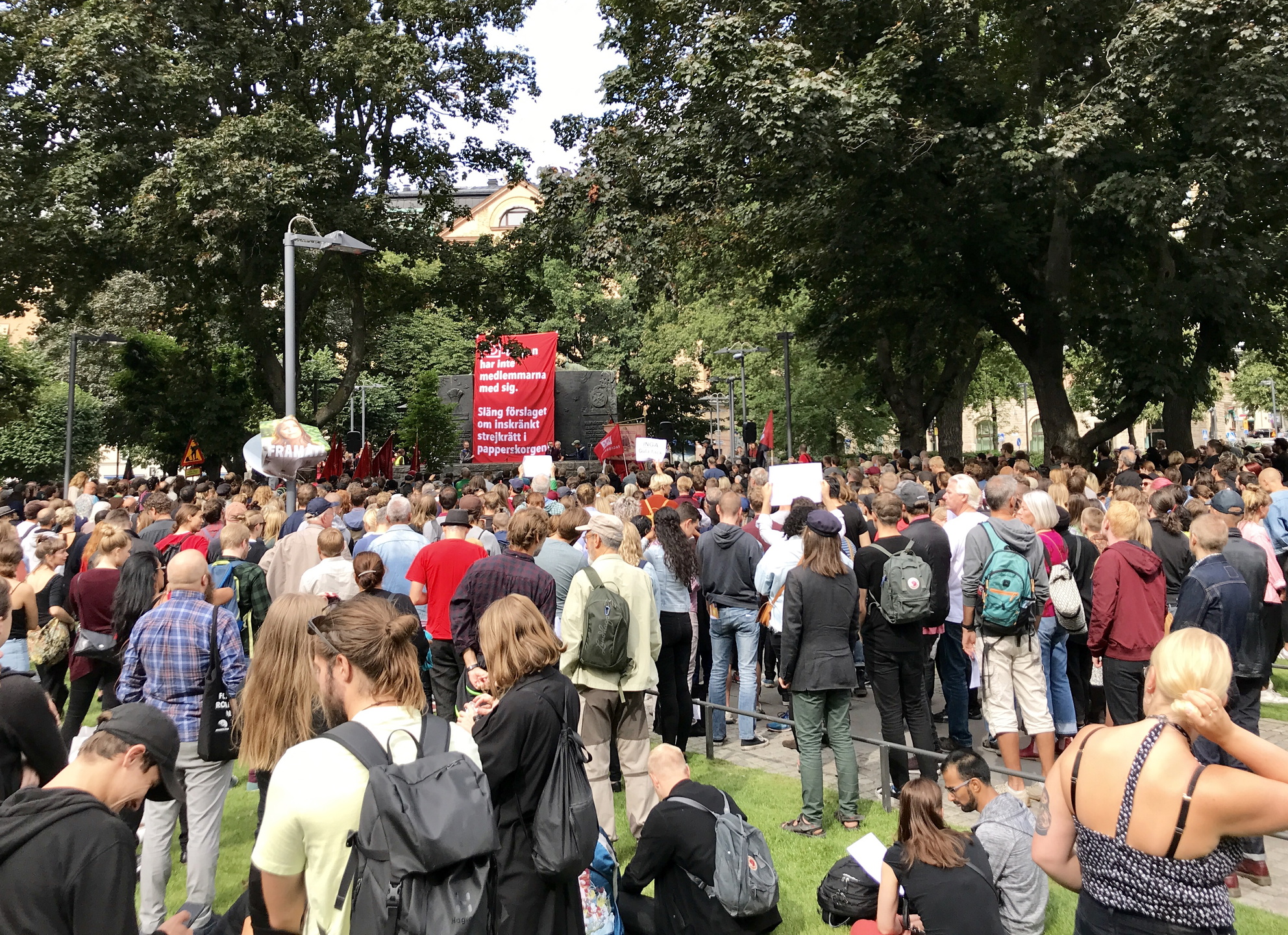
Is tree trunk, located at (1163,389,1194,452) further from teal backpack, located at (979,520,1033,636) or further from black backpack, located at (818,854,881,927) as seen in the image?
black backpack, located at (818,854,881,927)

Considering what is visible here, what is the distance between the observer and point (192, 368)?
25156 mm

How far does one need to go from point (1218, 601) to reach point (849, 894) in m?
2.74

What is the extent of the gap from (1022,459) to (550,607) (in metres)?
7.90

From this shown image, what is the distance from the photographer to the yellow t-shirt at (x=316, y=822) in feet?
9.14

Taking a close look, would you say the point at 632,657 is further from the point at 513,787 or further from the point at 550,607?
the point at 513,787

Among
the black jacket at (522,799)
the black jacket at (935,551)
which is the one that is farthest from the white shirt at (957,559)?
the black jacket at (522,799)

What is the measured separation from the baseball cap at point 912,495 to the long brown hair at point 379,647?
5167mm

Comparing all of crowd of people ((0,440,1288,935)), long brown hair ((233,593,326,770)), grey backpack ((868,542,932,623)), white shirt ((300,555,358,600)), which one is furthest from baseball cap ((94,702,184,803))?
grey backpack ((868,542,932,623))

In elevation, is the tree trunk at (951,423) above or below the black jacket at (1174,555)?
above

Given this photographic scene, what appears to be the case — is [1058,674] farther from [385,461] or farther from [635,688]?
[385,461]

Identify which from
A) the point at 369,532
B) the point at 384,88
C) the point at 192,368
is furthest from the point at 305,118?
the point at 369,532

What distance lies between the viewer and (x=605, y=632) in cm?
568

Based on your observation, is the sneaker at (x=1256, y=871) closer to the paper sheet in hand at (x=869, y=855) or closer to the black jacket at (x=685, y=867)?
the paper sheet in hand at (x=869, y=855)

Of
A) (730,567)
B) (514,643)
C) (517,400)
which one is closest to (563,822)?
(514,643)
